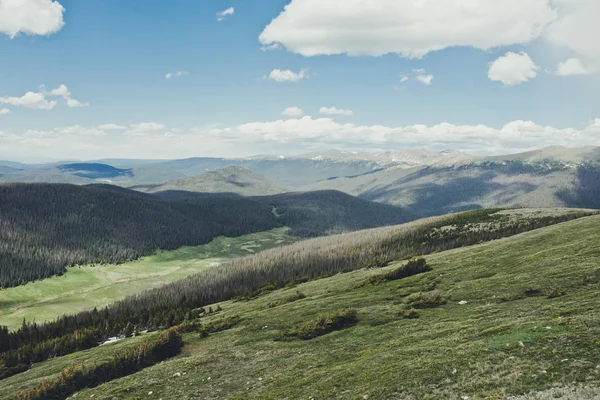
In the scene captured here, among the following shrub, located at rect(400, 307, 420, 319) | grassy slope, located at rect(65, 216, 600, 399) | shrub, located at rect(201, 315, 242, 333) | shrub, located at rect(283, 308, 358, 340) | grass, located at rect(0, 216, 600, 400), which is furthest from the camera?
shrub, located at rect(201, 315, 242, 333)

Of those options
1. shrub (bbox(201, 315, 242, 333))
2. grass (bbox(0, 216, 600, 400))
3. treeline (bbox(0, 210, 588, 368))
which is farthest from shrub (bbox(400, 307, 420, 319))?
treeline (bbox(0, 210, 588, 368))

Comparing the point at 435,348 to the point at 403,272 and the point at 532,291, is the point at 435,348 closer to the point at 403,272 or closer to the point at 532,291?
the point at 532,291

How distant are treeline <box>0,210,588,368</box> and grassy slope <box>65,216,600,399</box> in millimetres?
55498

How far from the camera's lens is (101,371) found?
4841 centimetres

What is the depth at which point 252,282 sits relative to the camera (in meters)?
160

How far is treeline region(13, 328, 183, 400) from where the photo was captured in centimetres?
4284

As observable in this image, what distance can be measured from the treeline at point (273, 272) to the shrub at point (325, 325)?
5969 cm

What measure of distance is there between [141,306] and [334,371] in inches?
5228

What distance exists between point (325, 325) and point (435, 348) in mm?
18919

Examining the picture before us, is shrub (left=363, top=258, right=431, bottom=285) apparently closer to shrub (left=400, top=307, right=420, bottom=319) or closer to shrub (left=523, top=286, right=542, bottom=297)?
shrub (left=400, top=307, right=420, bottom=319)

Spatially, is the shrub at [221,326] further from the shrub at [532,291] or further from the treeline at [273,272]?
the shrub at [532,291]

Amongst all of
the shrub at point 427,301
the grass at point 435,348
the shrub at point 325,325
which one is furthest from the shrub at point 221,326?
the shrub at point 427,301

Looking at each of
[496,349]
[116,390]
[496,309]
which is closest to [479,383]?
[496,349]

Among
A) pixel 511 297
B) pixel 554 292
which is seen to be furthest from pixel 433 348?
pixel 554 292
